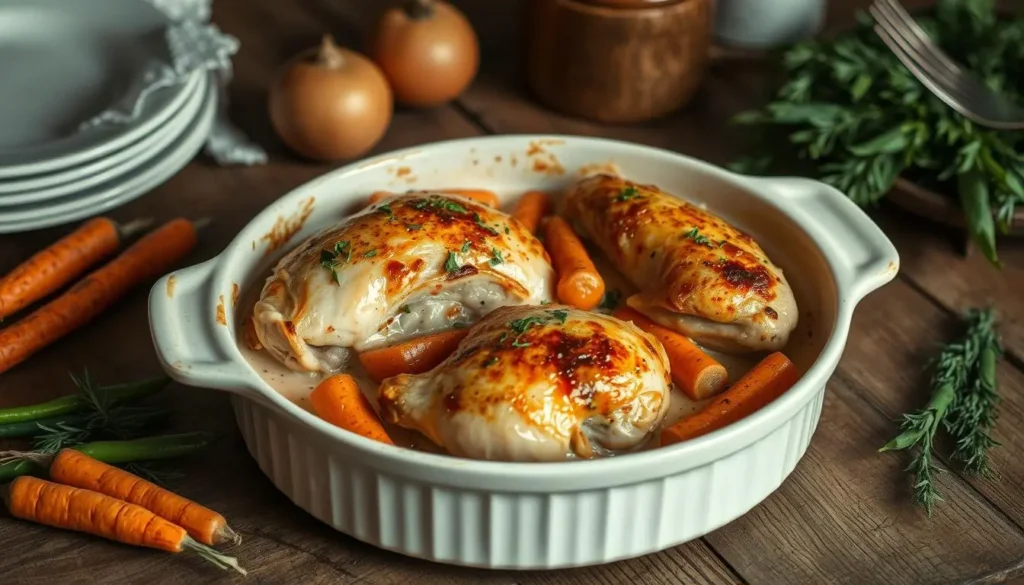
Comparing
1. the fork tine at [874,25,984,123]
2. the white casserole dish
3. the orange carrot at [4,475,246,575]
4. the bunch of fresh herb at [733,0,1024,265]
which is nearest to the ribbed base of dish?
the white casserole dish

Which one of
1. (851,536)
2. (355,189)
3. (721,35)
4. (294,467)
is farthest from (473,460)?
(721,35)

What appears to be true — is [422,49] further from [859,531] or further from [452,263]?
[859,531]

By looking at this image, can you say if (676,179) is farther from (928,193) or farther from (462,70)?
(462,70)

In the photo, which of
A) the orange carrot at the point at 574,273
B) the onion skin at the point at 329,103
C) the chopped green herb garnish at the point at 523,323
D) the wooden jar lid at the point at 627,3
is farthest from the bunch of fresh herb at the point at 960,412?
the onion skin at the point at 329,103

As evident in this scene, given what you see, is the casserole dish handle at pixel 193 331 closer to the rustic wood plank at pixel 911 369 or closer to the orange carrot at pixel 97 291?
the orange carrot at pixel 97 291

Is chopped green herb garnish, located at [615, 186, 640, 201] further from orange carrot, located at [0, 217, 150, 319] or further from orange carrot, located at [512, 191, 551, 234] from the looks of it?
orange carrot, located at [0, 217, 150, 319]

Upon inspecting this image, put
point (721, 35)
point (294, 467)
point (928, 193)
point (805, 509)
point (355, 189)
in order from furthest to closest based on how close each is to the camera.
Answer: point (721, 35) < point (928, 193) < point (355, 189) < point (805, 509) < point (294, 467)
